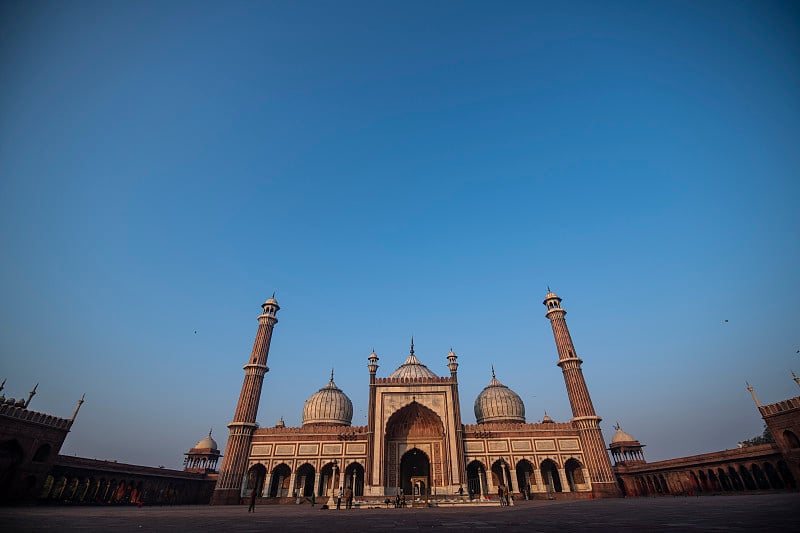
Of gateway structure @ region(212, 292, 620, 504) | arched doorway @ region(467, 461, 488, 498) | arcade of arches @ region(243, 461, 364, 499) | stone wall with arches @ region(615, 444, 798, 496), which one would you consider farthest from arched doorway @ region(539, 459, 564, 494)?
arcade of arches @ region(243, 461, 364, 499)

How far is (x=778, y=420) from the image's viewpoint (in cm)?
2458

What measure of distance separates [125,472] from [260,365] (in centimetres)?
1241

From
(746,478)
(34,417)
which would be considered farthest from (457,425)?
(34,417)

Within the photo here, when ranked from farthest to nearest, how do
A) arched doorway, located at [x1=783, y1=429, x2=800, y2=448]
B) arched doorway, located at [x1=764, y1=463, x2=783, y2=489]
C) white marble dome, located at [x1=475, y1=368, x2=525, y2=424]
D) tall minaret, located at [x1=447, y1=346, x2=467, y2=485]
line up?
white marble dome, located at [x1=475, y1=368, x2=525, y2=424], tall minaret, located at [x1=447, y1=346, x2=467, y2=485], arched doorway, located at [x1=764, y1=463, x2=783, y2=489], arched doorway, located at [x1=783, y1=429, x2=800, y2=448]

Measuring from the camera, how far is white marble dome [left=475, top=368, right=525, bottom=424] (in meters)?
39.0

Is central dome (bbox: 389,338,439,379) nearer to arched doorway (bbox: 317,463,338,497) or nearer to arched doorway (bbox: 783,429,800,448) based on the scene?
arched doorway (bbox: 317,463,338,497)

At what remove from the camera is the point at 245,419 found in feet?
109

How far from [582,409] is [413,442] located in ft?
50.1

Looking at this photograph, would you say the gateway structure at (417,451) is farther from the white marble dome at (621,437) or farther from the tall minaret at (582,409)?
the white marble dome at (621,437)

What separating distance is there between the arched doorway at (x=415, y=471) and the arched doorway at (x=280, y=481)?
998 centimetres

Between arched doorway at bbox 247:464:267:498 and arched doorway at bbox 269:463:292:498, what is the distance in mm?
845

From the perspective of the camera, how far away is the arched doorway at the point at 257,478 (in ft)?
105

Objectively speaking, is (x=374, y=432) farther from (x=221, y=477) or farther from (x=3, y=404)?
(x=3, y=404)

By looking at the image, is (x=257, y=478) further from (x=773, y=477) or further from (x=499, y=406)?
(x=773, y=477)
